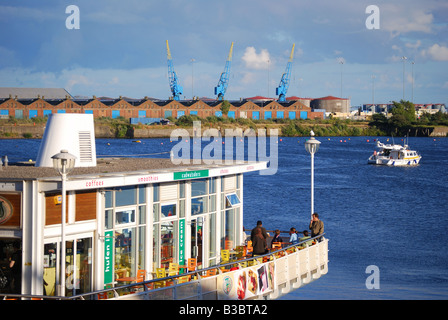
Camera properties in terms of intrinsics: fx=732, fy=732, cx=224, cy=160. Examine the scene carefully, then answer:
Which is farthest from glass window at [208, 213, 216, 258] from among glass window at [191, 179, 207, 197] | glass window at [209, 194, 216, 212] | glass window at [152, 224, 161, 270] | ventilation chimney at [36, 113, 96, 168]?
ventilation chimney at [36, 113, 96, 168]

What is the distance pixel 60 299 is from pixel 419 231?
36548 mm

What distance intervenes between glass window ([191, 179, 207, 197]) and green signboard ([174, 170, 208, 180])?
59cm

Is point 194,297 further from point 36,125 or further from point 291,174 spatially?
point 36,125

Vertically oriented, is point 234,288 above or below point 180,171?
below

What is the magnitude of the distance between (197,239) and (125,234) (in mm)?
2853

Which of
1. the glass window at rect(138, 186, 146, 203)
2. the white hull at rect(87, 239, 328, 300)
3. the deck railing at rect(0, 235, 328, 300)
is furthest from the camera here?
the glass window at rect(138, 186, 146, 203)

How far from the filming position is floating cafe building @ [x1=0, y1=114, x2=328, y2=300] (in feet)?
47.8

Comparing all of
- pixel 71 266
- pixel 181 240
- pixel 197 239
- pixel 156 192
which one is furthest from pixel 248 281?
pixel 71 266

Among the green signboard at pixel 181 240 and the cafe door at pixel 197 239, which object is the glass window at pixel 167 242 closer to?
the green signboard at pixel 181 240

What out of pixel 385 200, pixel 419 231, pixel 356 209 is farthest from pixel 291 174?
pixel 419 231

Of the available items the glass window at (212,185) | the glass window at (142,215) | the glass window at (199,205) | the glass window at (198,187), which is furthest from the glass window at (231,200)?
the glass window at (142,215)

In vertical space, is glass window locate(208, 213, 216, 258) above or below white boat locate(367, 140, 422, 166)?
above

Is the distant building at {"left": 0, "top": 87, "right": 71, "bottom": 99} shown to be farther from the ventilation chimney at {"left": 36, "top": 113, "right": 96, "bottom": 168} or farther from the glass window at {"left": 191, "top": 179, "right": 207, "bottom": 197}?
the glass window at {"left": 191, "top": 179, "right": 207, "bottom": 197}

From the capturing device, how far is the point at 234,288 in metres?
16.4
